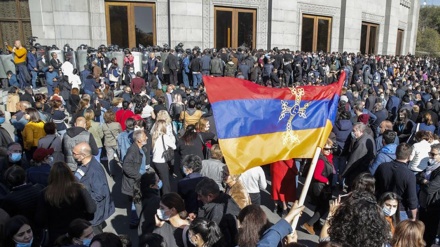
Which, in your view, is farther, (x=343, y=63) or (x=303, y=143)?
(x=343, y=63)

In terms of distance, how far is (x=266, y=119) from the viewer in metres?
4.08

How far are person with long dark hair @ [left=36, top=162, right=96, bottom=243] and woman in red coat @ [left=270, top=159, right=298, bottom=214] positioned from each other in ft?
10.2

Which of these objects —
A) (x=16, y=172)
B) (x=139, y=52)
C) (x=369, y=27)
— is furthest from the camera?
(x=369, y=27)


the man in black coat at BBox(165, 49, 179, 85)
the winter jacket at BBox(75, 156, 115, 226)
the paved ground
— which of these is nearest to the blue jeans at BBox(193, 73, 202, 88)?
the man in black coat at BBox(165, 49, 179, 85)

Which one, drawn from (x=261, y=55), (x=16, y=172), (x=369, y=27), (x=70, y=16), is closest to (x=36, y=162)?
(x=16, y=172)

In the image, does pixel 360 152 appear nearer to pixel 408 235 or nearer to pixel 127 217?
pixel 408 235

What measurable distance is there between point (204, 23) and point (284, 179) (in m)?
16.5

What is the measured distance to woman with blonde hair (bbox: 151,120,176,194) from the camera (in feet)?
22.3

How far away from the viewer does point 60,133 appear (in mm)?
8625

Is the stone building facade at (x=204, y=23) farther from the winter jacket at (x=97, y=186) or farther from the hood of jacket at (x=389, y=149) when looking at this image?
the winter jacket at (x=97, y=186)

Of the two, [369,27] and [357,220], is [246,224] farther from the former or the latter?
[369,27]

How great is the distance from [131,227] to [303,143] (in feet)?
11.8

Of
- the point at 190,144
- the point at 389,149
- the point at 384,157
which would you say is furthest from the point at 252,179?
the point at 389,149

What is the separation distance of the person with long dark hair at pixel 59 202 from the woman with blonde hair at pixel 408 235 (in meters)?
3.33
